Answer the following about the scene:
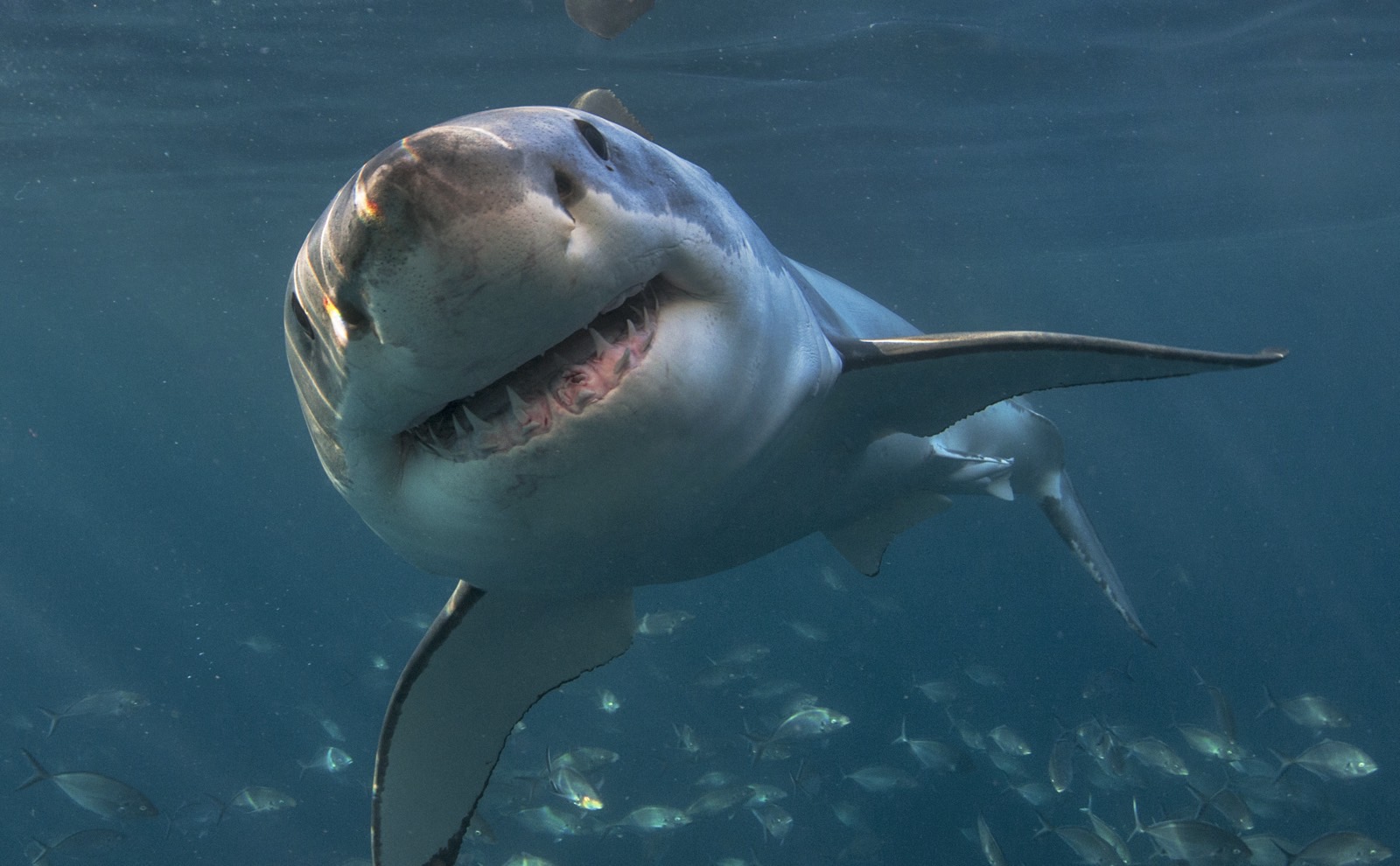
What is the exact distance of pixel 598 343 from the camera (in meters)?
1.81

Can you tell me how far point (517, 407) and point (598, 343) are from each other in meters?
0.21

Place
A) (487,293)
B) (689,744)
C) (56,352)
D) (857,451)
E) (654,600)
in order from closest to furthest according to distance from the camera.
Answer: (487,293)
(857,451)
(689,744)
(654,600)
(56,352)

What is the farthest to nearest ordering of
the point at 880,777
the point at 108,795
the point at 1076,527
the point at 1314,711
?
A: the point at 880,777, the point at 1314,711, the point at 108,795, the point at 1076,527

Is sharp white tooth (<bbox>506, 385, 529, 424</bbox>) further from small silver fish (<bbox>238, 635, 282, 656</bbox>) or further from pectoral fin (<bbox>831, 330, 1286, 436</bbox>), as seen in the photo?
small silver fish (<bbox>238, 635, 282, 656</bbox>)

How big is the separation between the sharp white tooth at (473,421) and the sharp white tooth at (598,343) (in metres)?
0.29

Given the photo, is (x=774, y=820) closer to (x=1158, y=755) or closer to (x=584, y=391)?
(x=1158, y=755)

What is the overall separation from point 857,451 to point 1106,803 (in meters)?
17.4

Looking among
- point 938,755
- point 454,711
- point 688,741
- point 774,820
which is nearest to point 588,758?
point 688,741

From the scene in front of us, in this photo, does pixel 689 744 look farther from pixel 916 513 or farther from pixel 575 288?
pixel 575 288

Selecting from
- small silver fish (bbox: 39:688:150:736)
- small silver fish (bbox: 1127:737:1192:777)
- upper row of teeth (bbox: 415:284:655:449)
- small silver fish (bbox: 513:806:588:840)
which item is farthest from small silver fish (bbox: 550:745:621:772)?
upper row of teeth (bbox: 415:284:655:449)

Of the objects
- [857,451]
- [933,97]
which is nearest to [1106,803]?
[933,97]

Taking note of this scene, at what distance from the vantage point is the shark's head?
1422mm

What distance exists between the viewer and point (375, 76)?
14344 millimetres

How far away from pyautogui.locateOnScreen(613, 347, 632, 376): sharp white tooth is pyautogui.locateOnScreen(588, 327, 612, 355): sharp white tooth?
0.11 ft
